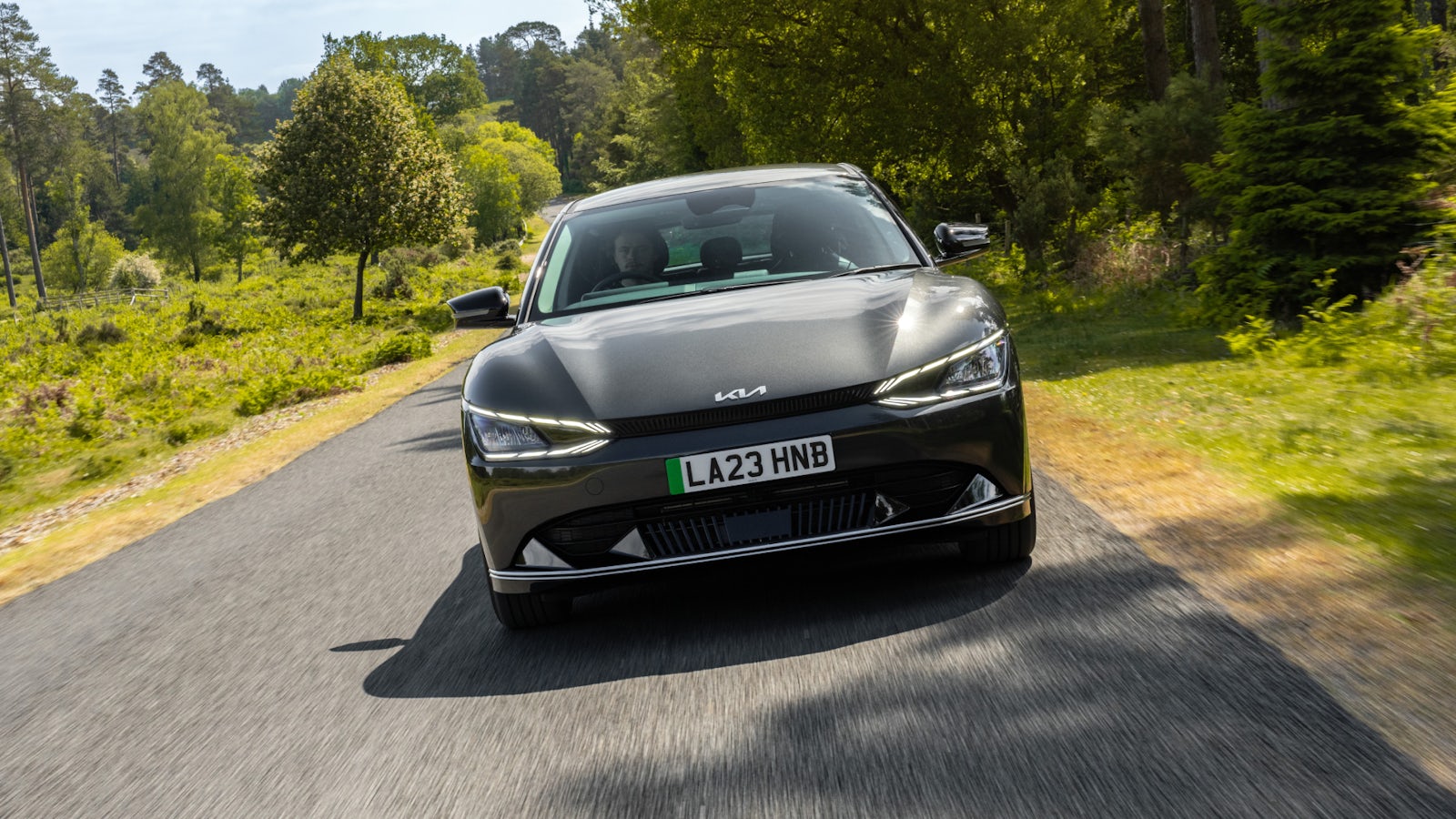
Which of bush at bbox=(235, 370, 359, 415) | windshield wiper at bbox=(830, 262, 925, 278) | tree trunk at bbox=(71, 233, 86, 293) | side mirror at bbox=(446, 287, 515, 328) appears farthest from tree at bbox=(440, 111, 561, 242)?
windshield wiper at bbox=(830, 262, 925, 278)

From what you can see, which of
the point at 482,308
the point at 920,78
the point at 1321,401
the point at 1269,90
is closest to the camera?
the point at 482,308

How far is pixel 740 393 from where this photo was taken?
151 inches

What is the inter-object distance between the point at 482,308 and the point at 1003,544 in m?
2.49

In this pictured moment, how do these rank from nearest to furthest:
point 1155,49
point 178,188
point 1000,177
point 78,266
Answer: point 1155,49, point 1000,177, point 78,266, point 178,188

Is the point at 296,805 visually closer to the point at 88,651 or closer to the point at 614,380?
the point at 614,380

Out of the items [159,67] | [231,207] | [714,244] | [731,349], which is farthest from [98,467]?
[159,67]

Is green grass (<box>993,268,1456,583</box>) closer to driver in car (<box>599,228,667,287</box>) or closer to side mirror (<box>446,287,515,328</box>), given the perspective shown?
driver in car (<box>599,228,667,287</box>)

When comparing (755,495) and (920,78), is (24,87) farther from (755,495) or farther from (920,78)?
(755,495)

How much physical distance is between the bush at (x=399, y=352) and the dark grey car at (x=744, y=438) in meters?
22.4

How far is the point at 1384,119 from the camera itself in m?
10.2

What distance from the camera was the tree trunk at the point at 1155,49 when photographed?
20.1 m

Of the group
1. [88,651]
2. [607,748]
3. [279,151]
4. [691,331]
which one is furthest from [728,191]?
[279,151]

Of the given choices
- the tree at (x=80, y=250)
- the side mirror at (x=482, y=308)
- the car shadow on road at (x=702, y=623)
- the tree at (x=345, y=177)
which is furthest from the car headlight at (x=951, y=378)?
the tree at (x=80, y=250)

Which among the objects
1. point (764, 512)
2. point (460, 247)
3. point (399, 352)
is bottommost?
point (399, 352)
